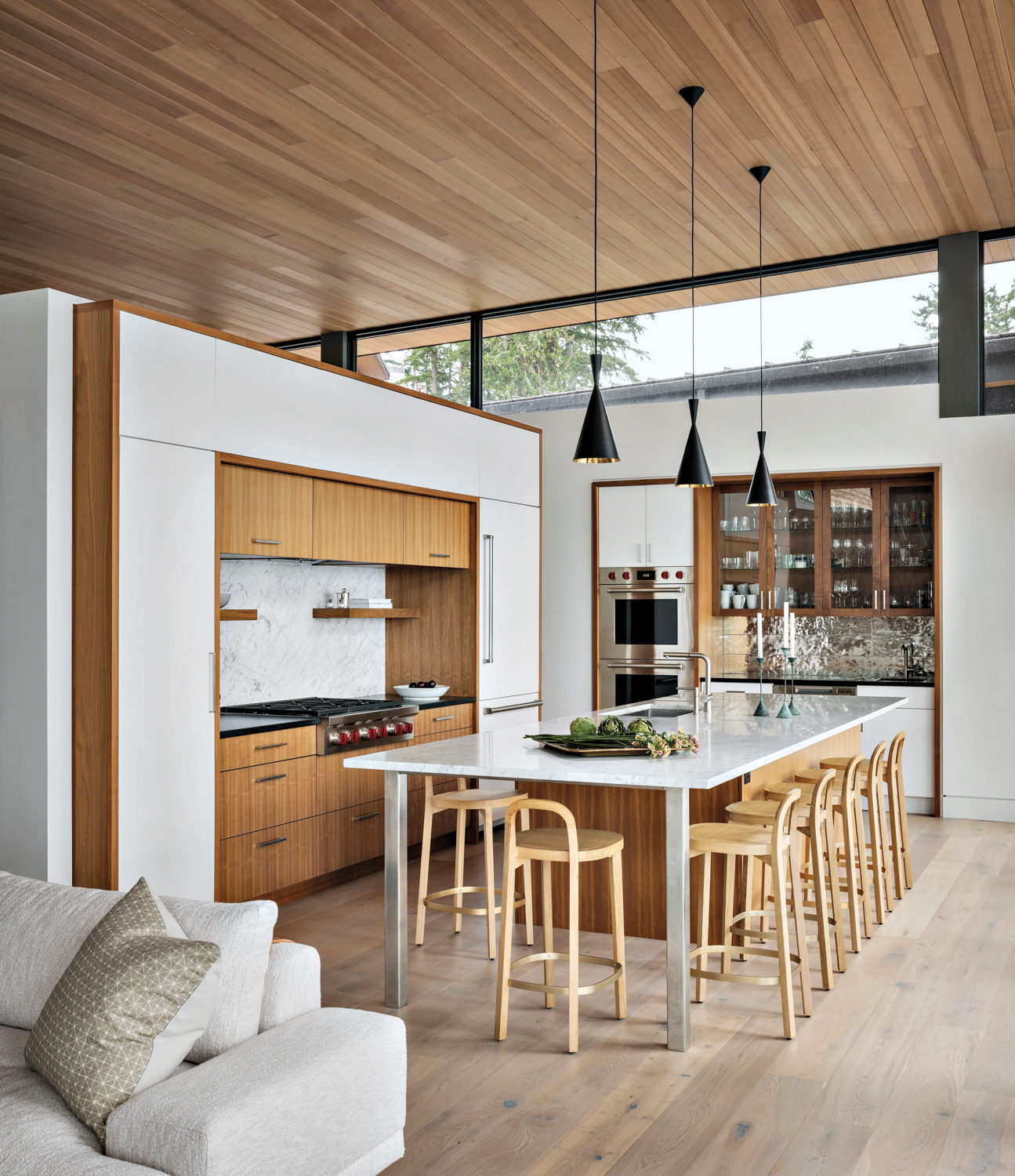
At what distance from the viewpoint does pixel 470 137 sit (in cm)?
478

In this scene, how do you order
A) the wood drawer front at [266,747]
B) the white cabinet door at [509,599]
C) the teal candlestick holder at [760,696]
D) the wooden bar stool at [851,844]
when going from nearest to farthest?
the wooden bar stool at [851,844], the wood drawer front at [266,747], the teal candlestick holder at [760,696], the white cabinet door at [509,599]

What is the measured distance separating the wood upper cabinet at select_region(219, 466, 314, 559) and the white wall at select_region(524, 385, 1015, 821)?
3.20m

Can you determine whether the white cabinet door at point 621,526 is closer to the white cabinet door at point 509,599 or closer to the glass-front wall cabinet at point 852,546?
the white cabinet door at point 509,599

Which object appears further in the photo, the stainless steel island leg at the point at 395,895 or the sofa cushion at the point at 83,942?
the stainless steel island leg at the point at 395,895

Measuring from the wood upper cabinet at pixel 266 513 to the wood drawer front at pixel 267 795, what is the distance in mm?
971

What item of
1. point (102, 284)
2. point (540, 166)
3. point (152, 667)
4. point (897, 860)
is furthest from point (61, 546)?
point (897, 860)

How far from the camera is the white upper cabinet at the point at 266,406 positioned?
4570mm

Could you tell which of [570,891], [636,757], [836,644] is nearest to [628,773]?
[636,757]

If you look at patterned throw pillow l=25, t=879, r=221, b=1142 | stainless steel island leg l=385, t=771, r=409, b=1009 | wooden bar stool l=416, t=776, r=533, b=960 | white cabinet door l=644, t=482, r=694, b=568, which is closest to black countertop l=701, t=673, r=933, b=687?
white cabinet door l=644, t=482, r=694, b=568

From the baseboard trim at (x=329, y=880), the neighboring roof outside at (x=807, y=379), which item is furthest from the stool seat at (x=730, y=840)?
the neighboring roof outside at (x=807, y=379)

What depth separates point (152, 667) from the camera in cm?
414

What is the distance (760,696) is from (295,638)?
2501mm

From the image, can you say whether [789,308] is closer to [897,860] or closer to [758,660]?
[758,660]

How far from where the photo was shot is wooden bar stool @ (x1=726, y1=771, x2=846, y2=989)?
12.2ft
